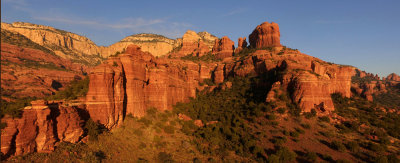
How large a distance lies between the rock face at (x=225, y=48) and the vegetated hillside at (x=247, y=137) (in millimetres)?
48938

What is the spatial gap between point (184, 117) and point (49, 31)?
163m

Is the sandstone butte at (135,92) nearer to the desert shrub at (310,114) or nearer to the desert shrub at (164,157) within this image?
the desert shrub at (310,114)

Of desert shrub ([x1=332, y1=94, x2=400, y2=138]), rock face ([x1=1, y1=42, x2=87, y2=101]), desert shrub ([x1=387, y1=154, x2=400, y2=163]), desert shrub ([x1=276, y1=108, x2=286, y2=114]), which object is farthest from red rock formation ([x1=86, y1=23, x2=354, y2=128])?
rock face ([x1=1, y1=42, x2=87, y2=101])

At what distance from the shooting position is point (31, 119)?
15.9m

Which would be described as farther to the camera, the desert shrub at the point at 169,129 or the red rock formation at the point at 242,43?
the red rock formation at the point at 242,43

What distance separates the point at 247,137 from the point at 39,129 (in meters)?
30.0

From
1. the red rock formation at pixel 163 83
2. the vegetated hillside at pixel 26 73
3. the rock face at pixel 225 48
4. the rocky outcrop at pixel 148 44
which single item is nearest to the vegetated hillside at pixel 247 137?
the red rock formation at pixel 163 83

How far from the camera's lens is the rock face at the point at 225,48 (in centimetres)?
9062

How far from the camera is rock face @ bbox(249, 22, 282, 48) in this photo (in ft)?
255

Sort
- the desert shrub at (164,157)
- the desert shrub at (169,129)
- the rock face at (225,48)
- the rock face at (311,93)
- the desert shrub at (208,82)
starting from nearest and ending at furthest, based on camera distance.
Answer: the desert shrub at (164,157), the desert shrub at (169,129), the rock face at (311,93), the desert shrub at (208,82), the rock face at (225,48)

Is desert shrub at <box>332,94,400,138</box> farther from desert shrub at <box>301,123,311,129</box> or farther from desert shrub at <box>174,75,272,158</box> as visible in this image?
desert shrub at <box>174,75,272,158</box>

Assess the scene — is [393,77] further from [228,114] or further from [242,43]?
[228,114]

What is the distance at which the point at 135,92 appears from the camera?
3120cm

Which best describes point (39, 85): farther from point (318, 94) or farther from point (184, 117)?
point (318, 94)
